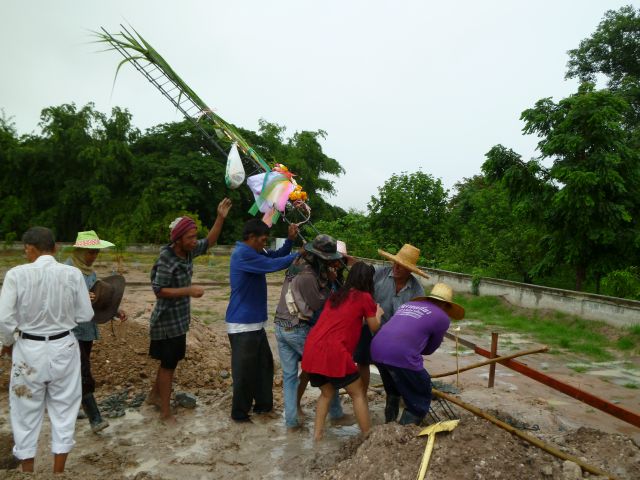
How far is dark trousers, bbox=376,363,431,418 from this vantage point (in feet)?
12.2

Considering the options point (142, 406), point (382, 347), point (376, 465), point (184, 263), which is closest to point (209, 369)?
point (142, 406)

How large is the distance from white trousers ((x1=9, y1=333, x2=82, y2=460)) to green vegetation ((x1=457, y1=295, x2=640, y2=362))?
6.66 meters

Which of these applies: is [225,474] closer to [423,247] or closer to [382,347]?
[382,347]

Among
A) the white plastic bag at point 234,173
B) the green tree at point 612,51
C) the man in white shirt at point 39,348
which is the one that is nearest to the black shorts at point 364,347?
the white plastic bag at point 234,173

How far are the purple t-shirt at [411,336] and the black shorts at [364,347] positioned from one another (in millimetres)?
579

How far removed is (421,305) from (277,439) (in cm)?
161

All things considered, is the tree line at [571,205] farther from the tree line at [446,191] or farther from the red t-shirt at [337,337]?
the red t-shirt at [337,337]

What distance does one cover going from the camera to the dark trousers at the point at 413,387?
3715mm

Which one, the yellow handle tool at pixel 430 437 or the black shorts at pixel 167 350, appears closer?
the yellow handle tool at pixel 430 437

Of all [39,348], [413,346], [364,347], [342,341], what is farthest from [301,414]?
[39,348]

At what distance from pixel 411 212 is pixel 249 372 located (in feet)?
57.9

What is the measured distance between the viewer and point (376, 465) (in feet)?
9.94

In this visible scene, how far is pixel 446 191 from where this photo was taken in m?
21.8

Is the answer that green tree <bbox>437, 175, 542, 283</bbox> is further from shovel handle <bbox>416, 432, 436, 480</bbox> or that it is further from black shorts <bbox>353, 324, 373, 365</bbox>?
shovel handle <bbox>416, 432, 436, 480</bbox>
